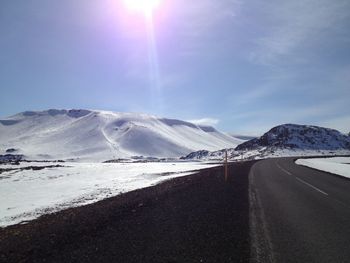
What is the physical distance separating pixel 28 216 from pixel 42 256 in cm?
809

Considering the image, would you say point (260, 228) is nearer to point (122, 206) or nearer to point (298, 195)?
point (122, 206)

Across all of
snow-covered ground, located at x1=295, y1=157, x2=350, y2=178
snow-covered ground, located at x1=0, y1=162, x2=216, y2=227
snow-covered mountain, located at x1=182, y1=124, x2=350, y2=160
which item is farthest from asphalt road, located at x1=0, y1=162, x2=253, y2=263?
snow-covered mountain, located at x1=182, y1=124, x2=350, y2=160

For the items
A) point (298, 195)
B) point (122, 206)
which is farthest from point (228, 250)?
point (298, 195)

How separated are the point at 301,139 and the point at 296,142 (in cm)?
757

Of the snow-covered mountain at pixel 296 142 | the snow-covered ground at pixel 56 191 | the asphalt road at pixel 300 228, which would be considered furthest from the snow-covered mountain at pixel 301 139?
the asphalt road at pixel 300 228

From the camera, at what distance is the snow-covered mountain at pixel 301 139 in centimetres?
16062

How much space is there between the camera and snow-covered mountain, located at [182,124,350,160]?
15212 cm

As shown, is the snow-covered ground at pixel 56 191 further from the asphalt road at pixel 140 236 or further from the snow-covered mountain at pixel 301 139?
the snow-covered mountain at pixel 301 139

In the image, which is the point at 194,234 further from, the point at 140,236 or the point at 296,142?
the point at 296,142

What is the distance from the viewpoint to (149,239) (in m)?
8.30

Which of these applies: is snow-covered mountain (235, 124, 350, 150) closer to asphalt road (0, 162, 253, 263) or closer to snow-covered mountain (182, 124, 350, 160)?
snow-covered mountain (182, 124, 350, 160)

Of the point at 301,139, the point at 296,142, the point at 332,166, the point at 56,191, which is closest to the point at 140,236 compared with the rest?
the point at 56,191

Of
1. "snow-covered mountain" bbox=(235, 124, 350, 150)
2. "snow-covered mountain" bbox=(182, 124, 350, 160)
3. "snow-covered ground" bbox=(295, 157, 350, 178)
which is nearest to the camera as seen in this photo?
"snow-covered ground" bbox=(295, 157, 350, 178)

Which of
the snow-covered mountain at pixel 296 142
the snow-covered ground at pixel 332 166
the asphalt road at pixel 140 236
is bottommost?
the asphalt road at pixel 140 236
